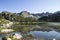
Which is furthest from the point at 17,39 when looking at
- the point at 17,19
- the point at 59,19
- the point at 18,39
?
the point at 59,19

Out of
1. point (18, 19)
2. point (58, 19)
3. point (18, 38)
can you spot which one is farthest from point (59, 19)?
point (18, 38)

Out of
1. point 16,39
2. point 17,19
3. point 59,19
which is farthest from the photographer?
point 59,19

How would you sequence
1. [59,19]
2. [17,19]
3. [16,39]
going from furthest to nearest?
[59,19] → [17,19] → [16,39]

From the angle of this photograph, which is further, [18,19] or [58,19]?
[58,19]

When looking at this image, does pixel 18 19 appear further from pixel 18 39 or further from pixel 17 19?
pixel 18 39

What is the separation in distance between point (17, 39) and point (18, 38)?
2.77 ft

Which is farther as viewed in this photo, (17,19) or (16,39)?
(17,19)

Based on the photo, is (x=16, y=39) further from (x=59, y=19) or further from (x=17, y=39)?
(x=59, y=19)

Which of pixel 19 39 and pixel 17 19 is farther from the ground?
pixel 19 39

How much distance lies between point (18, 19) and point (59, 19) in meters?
53.7

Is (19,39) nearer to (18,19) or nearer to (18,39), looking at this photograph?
(18,39)

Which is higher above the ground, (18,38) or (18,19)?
(18,38)

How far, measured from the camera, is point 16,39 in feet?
90.7

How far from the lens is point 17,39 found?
28125 mm
